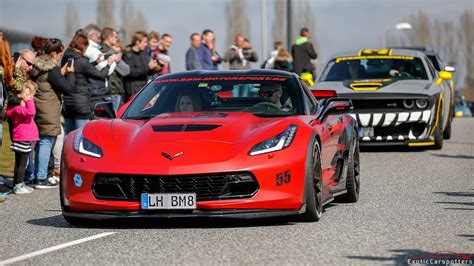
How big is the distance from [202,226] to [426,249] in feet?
7.33

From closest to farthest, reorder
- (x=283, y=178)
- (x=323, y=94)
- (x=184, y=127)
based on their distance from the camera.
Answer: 1. (x=283, y=178)
2. (x=184, y=127)
3. (x=323, y=94)

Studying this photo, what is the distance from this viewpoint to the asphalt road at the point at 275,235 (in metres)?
7.86

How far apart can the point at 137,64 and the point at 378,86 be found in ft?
12.7

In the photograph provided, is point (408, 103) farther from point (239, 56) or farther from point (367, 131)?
point (239, 56)

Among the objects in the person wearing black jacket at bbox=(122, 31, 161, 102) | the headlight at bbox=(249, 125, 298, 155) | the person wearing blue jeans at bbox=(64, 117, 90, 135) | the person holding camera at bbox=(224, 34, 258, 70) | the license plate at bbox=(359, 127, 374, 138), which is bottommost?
the person holding camera at bbox=(224, 34, 258, 70)

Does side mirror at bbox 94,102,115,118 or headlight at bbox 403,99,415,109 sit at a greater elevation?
side mirror at bbox 94,102,115,118

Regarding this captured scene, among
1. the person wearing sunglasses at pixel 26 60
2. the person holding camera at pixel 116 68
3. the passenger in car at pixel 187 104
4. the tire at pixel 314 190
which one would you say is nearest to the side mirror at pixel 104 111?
the passenger in car at pixel 187 104

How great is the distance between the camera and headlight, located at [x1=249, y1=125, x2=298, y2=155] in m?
9.64

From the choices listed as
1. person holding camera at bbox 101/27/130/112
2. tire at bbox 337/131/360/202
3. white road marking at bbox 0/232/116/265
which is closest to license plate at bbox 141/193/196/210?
white road marking at bbox 0/232/116/265

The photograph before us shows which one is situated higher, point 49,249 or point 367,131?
point 49,249

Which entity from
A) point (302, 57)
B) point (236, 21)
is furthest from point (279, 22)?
point (302, 57)

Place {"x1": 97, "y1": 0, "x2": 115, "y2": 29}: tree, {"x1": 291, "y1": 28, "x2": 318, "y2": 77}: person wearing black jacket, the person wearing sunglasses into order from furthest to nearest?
1. {"x1": 97, "y1": 0, "x2": 115, "y2": 29}: tree
2. {"x1": 291, "y1": 28, "x2": 318, "y2": 77}: person wearing black jacket
3. the person wearing sunglasses

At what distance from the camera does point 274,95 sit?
1105 cm

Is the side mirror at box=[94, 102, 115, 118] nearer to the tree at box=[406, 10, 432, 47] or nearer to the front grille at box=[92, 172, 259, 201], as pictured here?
the front grille at box=[92, 172, 259, 201]
